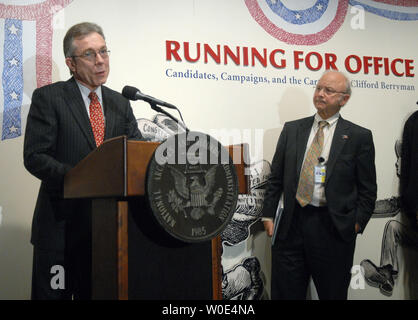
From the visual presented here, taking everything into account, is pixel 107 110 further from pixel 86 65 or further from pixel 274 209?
pixel 274 209

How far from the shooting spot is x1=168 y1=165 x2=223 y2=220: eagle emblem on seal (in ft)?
5.36

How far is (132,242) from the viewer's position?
5.36 ft

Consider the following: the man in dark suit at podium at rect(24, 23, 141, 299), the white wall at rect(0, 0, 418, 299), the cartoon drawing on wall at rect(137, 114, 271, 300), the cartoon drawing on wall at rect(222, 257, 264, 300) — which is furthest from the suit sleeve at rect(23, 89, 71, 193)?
A: the cartoon drawing on wall at rect(222, 257, 264, 300)

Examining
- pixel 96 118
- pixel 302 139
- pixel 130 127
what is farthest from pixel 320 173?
pixel 96 118

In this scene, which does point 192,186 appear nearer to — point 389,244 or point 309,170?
point 309,170

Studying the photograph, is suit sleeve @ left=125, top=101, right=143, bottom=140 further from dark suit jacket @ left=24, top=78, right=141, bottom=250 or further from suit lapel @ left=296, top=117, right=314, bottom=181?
suit lapel @ left=296, top=117, right=314, bottom=181

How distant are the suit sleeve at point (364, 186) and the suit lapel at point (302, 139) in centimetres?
39

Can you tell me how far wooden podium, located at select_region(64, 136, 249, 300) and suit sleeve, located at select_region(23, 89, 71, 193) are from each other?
4.2 inches

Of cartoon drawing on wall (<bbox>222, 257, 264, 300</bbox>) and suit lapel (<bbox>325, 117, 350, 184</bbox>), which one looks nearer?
suit lapel (<bbox>325, 117, 350, 184</bbox>)

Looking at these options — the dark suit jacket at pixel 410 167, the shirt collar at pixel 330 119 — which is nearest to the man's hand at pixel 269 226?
the shirt collar at pixel 330 119

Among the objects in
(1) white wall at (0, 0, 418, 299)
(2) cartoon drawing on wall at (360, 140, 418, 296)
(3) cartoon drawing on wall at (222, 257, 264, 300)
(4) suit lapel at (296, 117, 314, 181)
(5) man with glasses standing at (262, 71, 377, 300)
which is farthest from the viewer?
(2) cartoon drawing on wall at (360, 140, 418, 296)

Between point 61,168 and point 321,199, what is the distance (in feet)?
6.37

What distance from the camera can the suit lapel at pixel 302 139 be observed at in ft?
10.9
